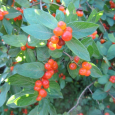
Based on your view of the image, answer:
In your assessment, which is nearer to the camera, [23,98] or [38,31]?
[38,31]

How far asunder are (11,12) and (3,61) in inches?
24.0

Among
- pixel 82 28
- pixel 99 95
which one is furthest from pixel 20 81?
pixel 99 95

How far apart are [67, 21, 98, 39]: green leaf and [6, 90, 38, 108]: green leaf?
670 mm

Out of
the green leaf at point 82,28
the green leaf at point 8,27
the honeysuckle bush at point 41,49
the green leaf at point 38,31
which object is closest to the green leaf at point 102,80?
the honeysuckle bush at point 41,49

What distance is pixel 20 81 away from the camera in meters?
1.17

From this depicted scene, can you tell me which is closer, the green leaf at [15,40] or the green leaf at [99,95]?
the green leaf at [15,40]

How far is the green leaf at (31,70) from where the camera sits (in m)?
1.06

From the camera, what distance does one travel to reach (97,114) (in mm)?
2004

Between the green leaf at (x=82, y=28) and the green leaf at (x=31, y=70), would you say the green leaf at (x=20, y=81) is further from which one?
the green leaf at (x=82, y=28)

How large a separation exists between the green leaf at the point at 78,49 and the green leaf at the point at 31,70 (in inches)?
15.8

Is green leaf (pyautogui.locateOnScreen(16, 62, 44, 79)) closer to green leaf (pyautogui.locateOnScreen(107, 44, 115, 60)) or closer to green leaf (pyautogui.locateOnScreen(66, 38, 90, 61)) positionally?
green leaf (pyautogui.locateOnScreen(66, 38, 90, 61))

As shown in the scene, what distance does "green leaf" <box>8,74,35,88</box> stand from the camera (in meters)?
1.13

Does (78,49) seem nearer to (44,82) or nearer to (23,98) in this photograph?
(44,82)

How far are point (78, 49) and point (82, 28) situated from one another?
6.4 inches
